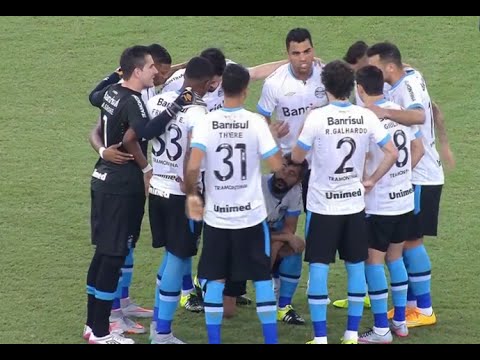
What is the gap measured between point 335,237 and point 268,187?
849 mm

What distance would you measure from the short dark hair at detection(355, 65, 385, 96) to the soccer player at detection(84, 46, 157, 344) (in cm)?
147

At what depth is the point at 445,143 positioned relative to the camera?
349 inches

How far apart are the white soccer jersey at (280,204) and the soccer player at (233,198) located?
82 cm

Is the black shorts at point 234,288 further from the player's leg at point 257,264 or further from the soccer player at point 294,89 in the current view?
the soccer player at point 294,89

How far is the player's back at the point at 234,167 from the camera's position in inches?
289

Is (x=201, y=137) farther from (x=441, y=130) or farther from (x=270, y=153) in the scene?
(x=441, y=130)

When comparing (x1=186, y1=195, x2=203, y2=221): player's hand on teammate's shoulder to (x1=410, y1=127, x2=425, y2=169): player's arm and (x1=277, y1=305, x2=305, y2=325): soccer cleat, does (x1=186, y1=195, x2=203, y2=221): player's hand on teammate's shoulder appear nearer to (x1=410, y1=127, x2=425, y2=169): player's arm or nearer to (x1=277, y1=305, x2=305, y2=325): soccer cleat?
(x1=277, y1=305, x2=305, y2=325): soccer cleat

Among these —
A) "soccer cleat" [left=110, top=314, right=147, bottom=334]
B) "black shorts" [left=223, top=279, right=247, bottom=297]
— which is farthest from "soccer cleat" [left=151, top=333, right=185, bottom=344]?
"black shorts" [left=223, top=279, right=247, bottom=297]

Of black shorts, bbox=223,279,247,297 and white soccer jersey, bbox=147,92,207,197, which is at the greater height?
white soccer jersey, bbox=147,92,207,197

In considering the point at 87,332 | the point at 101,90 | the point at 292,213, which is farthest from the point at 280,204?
the point at 87,332

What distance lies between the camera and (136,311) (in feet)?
28.5

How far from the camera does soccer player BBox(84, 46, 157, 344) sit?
7867mm

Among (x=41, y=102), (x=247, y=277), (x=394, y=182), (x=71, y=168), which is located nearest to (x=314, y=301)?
(x=247, y=277)

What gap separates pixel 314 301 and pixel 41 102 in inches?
253
